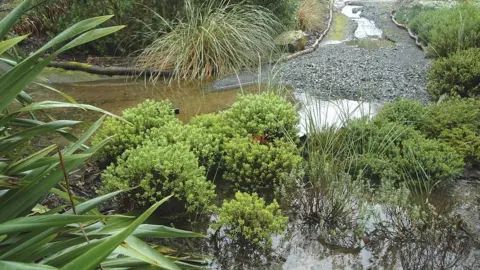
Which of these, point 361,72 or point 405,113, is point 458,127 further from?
point 361,72

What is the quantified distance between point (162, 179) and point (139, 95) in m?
3.82

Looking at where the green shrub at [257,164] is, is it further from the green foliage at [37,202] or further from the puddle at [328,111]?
the green foliage at [37,202]

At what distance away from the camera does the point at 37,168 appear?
6.96 ft

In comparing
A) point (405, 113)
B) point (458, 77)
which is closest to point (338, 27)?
point (458, 77)

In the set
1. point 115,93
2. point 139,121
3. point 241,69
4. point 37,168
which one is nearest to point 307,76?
point 241,69

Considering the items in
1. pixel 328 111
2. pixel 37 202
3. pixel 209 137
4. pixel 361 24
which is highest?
pixel 37 202

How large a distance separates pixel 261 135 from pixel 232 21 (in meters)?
4.38

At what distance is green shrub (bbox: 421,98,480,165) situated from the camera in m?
4.52

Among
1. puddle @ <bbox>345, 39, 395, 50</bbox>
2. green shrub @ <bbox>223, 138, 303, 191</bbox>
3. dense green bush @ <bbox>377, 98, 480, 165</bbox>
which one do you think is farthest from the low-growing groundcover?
puddle @ <bbox>345, 39, 395, 50</bbox>

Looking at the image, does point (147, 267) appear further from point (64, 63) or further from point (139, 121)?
point (64, 63)

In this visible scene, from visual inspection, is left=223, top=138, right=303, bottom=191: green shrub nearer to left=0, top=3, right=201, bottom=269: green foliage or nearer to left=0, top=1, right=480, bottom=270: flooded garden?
left=0, top=1, right=480, bottom=270: flooded garden

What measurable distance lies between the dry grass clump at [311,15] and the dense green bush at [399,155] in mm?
7628

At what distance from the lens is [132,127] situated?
4203mm

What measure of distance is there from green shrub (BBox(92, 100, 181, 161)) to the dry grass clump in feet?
26.0
